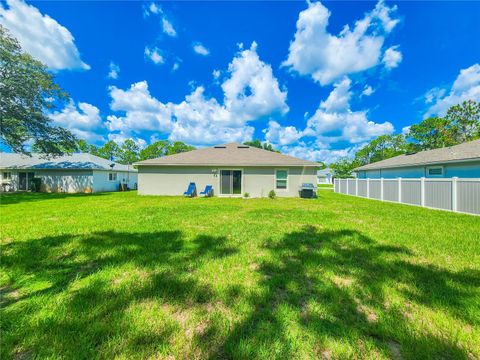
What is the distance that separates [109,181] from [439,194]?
24355 millimetres

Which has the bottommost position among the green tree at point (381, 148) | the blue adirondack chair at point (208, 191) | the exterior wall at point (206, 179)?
the blue adirondack chair at point (208, 191)

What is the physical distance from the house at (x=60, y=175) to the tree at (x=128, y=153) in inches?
1163

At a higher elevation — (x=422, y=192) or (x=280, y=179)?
(x=280, y=179)

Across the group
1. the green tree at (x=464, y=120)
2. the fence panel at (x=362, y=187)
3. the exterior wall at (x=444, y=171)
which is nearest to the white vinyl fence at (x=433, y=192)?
the fence panel at (x=362, y=187)

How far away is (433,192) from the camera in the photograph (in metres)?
8.85

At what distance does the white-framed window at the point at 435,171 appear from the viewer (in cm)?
1267

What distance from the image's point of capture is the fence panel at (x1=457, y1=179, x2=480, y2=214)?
718 cm

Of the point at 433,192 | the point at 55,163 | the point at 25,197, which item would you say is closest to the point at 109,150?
the point at 55,163

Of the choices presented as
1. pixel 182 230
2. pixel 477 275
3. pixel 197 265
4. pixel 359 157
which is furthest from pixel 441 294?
pixel 359 157

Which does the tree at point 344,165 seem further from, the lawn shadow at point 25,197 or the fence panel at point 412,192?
the lawn shadow at point 25,197

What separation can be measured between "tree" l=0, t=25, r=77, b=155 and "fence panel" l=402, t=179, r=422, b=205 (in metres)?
24.7

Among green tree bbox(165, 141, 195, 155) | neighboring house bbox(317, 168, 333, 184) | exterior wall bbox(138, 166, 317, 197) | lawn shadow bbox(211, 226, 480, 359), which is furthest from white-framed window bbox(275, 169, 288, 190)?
neighboring house bbox(317, 168, 333, 184)

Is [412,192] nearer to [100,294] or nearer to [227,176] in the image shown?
[227,176]

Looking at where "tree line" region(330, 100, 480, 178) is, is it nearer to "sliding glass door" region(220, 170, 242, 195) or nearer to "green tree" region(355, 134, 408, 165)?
"green tree" region(355, 134, 408, 165)
